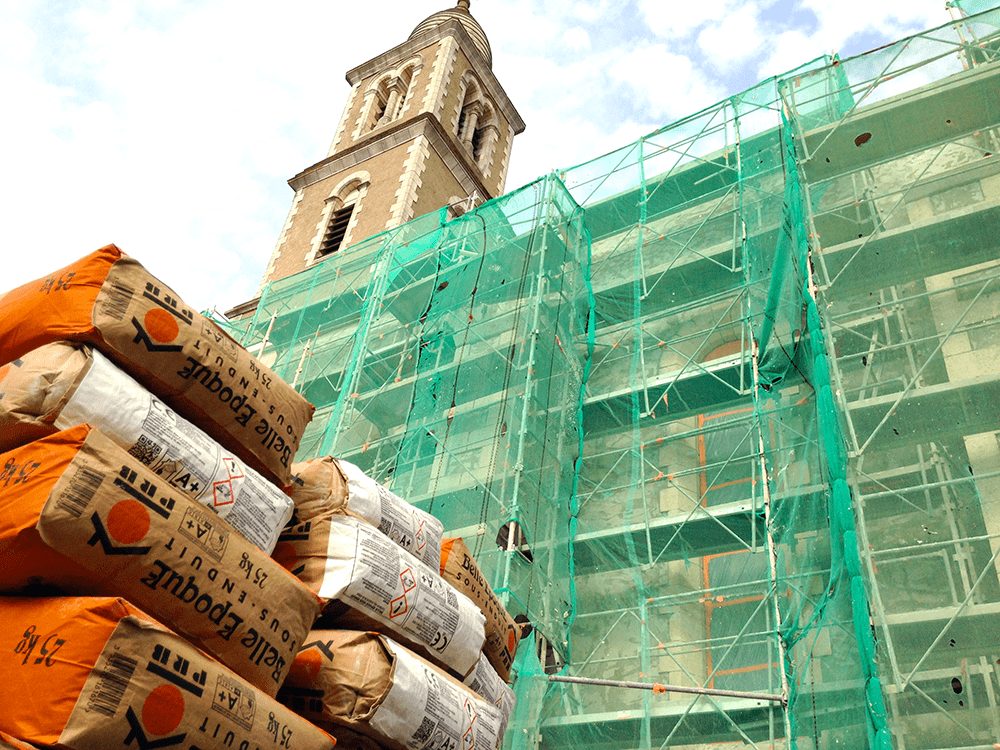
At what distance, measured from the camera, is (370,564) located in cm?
474

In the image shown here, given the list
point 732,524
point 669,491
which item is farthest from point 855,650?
point 669,491

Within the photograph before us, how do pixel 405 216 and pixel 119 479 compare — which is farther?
pixel 405 216

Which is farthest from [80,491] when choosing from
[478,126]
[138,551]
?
[478,126]

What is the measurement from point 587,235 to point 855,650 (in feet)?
23.7

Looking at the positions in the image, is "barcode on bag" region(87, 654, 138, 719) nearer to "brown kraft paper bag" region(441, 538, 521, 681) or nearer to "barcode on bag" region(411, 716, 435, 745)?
"barcode on bag" region(411, 716, 435, 745)

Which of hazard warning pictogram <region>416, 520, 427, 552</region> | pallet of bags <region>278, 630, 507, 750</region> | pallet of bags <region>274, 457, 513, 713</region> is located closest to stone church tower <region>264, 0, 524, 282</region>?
hazard warning pictogram <region>416, 520, 427, 552</region>

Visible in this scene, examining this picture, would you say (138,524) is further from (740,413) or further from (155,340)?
(740,413)

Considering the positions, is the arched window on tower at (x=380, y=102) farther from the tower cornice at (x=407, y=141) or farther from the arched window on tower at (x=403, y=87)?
the tower cornice at (x=407, y=141)

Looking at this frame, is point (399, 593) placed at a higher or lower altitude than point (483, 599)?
lower

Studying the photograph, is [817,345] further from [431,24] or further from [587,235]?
[431,24]

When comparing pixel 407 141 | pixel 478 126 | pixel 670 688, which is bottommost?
pixel 670 688

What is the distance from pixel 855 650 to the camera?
22.0 ft

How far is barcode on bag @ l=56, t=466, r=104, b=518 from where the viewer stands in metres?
3.37

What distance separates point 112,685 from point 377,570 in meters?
1.74
